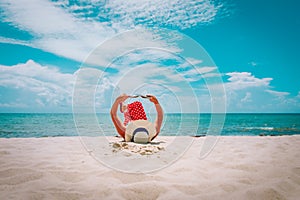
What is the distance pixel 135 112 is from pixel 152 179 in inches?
105

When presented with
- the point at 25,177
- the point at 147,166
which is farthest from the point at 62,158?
the point at 147,166

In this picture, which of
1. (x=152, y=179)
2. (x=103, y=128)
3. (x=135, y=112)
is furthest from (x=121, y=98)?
(x=103, y=128)

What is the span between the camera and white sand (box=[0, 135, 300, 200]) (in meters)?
2.23

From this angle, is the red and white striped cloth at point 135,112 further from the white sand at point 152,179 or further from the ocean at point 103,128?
the white sand at point 152,179

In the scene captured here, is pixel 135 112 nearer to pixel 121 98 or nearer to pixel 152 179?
pixel 121 98

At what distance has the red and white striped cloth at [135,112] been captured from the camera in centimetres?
519

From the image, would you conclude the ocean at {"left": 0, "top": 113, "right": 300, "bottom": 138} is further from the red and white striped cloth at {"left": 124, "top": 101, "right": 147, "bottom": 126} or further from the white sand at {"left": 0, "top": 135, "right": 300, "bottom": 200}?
the white sand at {"left": 0, "top": 135, "right": 300, "bottom": 200}

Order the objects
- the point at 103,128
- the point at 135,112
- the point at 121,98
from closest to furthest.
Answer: the point at 121,98 < the point at 135,112 < the point at 103,128

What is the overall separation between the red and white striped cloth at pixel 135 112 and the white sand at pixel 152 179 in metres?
1.74

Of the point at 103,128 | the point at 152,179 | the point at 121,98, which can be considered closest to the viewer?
the point at 152,179

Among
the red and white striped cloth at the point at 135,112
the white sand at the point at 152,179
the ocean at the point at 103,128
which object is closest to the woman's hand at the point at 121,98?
the red and white striped cloth at the point at 135,112

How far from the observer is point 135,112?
5207 mm

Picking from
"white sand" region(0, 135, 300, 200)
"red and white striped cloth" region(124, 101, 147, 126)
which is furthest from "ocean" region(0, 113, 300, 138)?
"white sand" region(0, 135, 300, 200)

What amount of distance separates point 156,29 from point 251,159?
3.97 m
